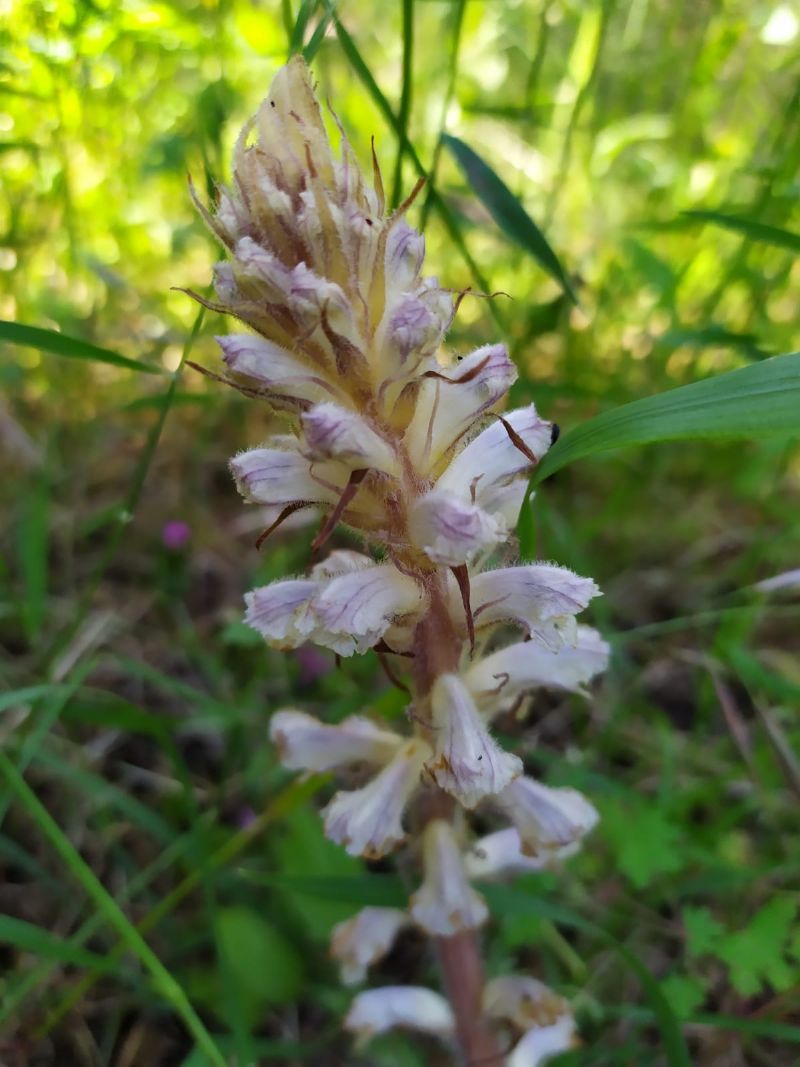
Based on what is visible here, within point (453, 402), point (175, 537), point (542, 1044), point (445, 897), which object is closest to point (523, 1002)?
point (542, 1044)

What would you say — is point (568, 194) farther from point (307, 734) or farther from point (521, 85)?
point (307, 734)

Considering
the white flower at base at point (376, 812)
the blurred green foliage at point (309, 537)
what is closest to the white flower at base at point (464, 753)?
the white flower at base at point (376, 812)

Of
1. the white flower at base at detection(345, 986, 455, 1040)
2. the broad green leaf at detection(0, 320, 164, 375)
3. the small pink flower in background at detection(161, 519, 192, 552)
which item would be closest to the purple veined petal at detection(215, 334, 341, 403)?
the broad green leaf at detection(0, 320, 164, 375)

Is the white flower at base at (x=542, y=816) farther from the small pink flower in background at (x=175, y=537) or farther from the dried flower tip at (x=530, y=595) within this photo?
the small pink flower in background at (x=175, y=537)

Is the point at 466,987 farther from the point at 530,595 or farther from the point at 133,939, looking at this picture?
the point at 530,595

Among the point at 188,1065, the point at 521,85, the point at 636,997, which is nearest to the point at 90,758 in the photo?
the point at 188,1065

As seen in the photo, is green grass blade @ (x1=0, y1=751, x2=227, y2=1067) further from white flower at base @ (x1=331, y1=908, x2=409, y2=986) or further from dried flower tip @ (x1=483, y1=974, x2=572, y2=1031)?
dried flower tip @ (x1=483, y1=974, x2=572, y2=1031)
